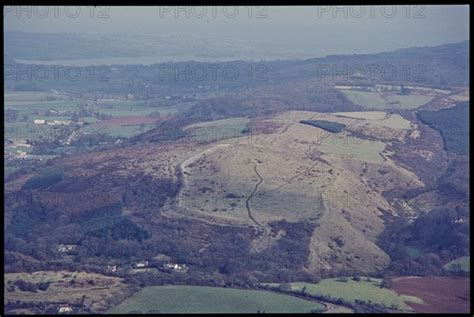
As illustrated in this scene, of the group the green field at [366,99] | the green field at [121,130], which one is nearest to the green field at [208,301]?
the green field at [121,130]

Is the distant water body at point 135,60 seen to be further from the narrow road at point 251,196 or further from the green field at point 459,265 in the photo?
the green field at point 459,265

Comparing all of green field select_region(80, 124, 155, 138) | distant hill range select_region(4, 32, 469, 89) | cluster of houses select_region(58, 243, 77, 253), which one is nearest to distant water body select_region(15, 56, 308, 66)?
distant hill range select_region(4, 32, 469, 89)

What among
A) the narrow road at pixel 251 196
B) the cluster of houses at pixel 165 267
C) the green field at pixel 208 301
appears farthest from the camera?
the narrow road at pixel 251 196

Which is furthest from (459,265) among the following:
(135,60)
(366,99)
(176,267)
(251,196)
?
(135,60)

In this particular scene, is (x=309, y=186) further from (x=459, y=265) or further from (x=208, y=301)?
(x=208, y=301)

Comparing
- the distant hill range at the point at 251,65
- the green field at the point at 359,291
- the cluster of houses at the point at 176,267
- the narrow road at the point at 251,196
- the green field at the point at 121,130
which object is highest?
the distant hill range at the point at 251,65

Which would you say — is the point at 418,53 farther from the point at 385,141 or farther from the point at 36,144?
the point at 36,144
